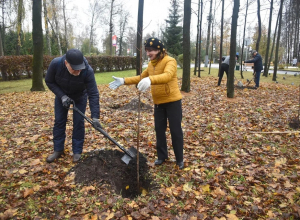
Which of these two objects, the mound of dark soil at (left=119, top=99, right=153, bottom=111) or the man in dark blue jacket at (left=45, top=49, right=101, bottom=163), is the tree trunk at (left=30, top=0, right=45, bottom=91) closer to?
the mound of dark soil at (left=119, top=99, right=153, bottom=111)

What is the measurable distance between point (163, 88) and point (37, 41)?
28.9ft

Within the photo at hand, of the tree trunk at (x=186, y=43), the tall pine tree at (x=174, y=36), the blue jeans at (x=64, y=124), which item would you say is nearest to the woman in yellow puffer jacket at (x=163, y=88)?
the blue jeans at (x=64, y=124)

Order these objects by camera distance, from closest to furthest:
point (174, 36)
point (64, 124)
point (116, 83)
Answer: point (116, 83), point (64, 124), point (174, 36)

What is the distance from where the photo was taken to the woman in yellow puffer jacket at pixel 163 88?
2.96 meters

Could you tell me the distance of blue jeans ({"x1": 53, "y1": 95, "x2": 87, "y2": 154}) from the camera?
11.5ft

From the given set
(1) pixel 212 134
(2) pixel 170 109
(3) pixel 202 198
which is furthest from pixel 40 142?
(1) pixel 212 134

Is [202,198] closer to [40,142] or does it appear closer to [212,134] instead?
[212,134]

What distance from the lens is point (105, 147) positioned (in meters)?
4.27

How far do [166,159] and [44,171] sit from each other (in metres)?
1.98

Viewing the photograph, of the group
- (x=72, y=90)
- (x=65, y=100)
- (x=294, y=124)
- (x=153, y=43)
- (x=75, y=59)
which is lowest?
(x=294, y=124)

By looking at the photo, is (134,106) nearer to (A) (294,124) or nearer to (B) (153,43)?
(B) (153,43)

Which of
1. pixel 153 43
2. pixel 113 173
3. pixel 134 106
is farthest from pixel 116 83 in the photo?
pixel 134 106

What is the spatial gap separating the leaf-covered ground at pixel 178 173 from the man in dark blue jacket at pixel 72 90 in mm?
404

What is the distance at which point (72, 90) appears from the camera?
3.36 metres
